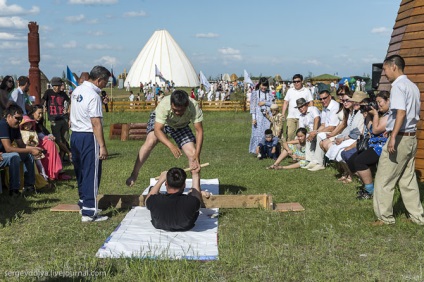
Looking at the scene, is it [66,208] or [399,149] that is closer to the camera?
[399,149]

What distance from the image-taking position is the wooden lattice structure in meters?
10.9

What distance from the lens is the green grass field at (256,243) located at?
5.49 meters

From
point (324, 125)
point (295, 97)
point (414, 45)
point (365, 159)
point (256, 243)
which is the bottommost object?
point (256, 243)

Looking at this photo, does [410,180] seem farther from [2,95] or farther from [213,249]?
[2,95]

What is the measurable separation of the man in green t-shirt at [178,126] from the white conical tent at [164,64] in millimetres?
94283

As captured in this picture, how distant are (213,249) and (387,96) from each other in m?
4.20

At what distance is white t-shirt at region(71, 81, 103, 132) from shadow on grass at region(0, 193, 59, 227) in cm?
163

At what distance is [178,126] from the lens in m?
8.59

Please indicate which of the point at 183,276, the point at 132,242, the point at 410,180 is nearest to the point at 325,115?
the point at 410,180

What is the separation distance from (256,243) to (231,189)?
392 cm

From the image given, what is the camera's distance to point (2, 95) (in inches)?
473

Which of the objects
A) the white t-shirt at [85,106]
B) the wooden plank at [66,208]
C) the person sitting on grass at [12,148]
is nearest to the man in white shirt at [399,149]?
the white t-shirt at [85,106]

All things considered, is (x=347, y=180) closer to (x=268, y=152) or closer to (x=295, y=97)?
(x=295, y=97)

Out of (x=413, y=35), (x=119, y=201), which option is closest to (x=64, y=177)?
(x=119, y=201)
